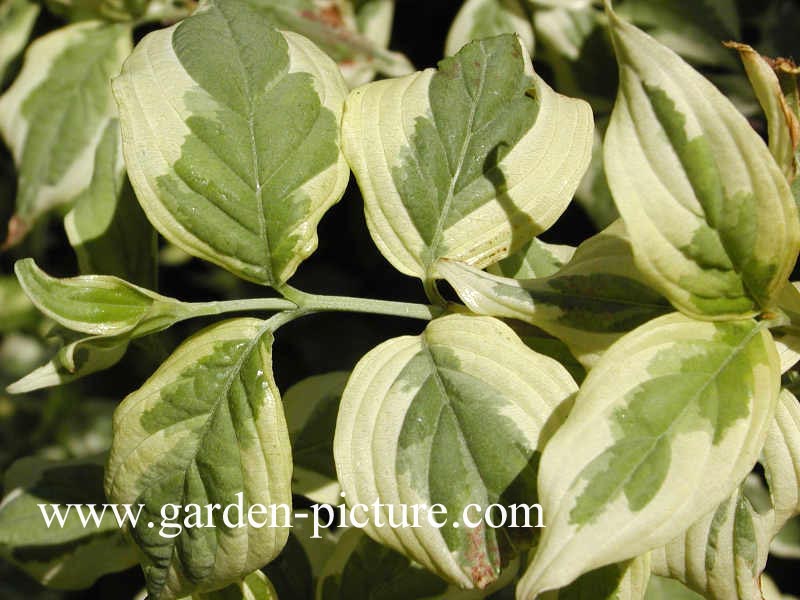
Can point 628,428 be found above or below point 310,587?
above

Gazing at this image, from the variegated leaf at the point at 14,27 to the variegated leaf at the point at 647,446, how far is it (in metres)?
1.22

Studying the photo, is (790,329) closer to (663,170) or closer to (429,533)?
(663,170)

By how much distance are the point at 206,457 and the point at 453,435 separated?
22 centimetres

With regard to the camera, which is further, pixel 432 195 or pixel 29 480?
pixel 29 480

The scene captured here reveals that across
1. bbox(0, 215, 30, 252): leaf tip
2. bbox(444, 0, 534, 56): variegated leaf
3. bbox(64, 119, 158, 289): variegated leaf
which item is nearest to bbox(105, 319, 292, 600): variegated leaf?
bbox(64, 119, 158, 289): variegated leaf

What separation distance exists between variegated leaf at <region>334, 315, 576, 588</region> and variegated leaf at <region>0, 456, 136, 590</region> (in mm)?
488

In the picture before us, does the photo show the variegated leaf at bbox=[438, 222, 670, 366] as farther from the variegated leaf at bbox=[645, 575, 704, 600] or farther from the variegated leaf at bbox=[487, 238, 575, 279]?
the variegated leaf at bbox=[645, 575, 704, 600]

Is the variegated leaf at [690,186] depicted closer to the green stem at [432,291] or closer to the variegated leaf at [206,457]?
the green stem at [432,291]

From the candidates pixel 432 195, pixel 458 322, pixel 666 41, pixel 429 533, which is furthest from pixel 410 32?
pixel 429 533

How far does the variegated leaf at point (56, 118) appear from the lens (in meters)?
1.30

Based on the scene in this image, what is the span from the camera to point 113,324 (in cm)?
76

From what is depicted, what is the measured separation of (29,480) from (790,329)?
942 mm

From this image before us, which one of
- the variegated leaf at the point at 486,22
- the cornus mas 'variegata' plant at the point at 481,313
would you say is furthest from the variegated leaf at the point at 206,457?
the variegated leaf at the point at 486,22

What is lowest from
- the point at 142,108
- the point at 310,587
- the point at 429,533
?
the point at 310,587
